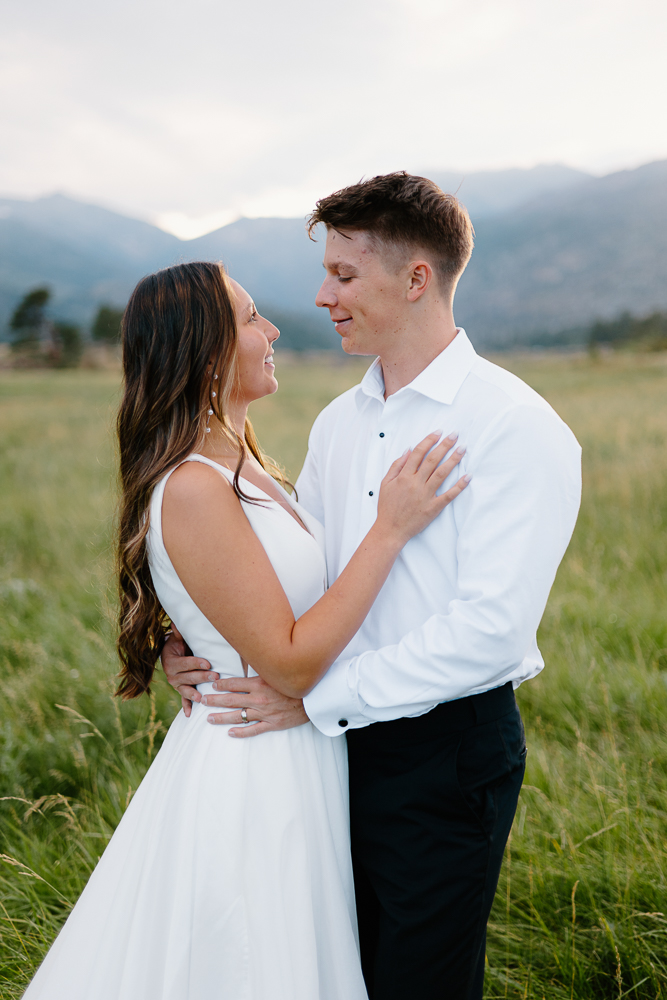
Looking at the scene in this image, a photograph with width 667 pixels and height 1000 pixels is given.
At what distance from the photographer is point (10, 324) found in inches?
3039

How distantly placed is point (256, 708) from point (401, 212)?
1.66m

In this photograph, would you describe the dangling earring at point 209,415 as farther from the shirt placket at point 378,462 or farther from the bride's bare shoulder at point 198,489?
the shirt placket at point 378,462

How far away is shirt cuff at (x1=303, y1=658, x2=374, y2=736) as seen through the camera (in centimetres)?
191

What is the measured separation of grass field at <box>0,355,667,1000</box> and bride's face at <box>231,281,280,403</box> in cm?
54

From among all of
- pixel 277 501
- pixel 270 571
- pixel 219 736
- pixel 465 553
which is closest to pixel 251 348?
pixel 277 501

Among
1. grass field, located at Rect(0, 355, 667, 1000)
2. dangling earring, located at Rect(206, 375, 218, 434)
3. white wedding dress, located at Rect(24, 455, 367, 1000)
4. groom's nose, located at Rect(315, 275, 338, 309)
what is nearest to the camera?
white wedding dress, located at Rect(24, 455, 367, 1000)

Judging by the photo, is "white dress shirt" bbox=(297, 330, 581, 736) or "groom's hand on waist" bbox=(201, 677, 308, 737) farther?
"groom's hand on waist" bbox=(201, 677, 308, 737)

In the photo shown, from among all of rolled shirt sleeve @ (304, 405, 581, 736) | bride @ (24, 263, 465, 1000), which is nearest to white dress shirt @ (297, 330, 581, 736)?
rolled shirt sleeve @ (304, 405, 581, 736)

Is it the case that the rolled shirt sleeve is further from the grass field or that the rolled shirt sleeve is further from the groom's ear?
the grass field

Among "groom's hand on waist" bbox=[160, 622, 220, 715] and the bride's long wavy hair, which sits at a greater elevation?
the bride's long wavy hair

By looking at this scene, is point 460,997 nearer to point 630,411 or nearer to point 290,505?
point 290,505

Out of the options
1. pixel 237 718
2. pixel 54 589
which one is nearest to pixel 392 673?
pixel 237 718

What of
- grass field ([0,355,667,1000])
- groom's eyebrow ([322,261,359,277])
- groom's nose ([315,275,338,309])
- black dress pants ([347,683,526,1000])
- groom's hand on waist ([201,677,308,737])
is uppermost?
groom's eyebrow ([322,261,359,277])

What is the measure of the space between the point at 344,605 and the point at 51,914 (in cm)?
203
